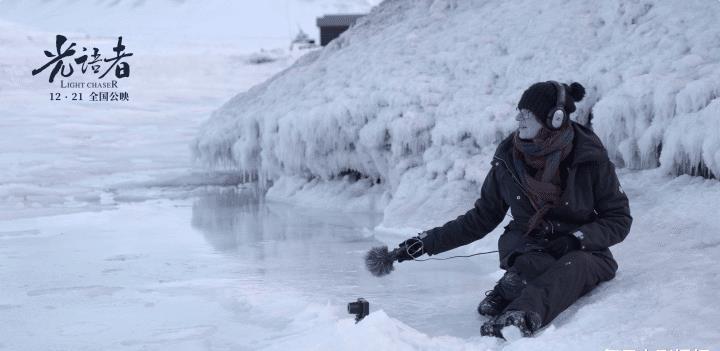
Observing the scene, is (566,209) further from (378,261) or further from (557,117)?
(378,261)

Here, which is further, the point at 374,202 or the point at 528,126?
the point at 374,202

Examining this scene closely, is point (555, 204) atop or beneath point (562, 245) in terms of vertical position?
atop

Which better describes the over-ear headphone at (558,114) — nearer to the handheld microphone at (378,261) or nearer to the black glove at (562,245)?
the black glove at (562,245)

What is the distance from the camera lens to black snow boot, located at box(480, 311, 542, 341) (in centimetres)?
324

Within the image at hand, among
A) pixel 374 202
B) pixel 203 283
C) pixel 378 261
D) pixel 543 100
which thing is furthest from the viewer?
pixel 374 202

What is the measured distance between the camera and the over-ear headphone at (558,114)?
3.52 meters

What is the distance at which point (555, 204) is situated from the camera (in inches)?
142

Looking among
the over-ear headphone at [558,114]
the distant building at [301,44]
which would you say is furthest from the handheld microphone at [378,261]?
the distant building at [301,44]

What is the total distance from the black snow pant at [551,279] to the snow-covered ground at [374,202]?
0.08 meters

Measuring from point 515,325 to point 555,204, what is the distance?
626 mm

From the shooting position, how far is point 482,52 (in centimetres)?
814

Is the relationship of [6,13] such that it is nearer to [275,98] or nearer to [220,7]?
[220,7]

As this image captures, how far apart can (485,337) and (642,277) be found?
0.92 m

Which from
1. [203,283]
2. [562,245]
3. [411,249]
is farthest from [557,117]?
[203,283]
